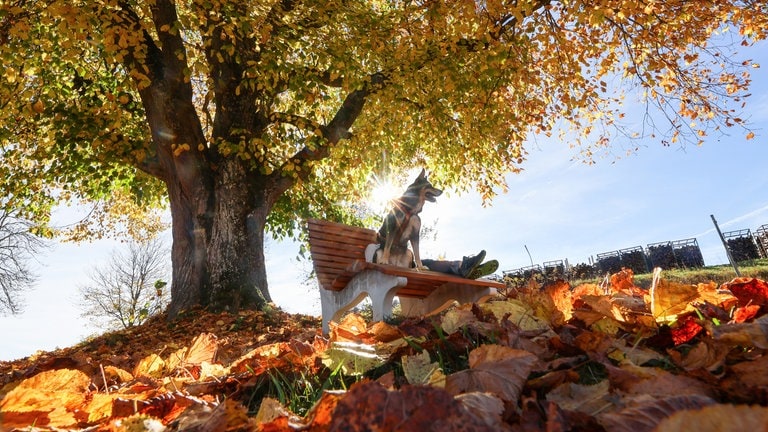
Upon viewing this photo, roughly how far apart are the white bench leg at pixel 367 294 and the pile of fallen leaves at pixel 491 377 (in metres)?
2.62

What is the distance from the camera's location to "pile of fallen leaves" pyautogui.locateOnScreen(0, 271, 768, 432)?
28.4 inches

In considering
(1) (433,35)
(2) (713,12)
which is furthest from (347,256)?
(2) (713,12)

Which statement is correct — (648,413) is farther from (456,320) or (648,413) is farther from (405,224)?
(405,224)

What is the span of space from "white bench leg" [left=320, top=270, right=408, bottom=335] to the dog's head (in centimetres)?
92

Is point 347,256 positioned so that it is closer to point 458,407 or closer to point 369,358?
point 369,358

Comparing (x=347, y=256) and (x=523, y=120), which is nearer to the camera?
(x=347, y=256)

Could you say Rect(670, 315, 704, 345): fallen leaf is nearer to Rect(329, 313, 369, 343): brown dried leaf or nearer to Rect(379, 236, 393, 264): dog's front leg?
Rect(329, 313, 369, 343): brown dried leaf

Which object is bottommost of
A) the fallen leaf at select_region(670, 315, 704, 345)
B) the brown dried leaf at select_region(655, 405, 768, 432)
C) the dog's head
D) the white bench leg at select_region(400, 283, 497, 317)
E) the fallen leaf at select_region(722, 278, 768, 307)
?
the brown dried leaf at select_region(655, 405, 768, 432)

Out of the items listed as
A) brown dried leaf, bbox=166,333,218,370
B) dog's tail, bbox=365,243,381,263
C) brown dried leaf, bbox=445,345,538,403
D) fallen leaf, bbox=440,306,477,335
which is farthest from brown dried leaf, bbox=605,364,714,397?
dog's tail, bbox=365,243,381,263

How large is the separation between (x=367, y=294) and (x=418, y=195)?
120 centimetres

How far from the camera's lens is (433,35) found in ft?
30.2

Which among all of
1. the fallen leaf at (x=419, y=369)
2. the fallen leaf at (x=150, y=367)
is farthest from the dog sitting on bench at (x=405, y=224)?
the fallen leaf at (x=419, y=369)

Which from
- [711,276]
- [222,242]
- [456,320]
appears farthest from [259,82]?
[711,276]

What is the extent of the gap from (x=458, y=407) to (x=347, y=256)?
5.03 m
